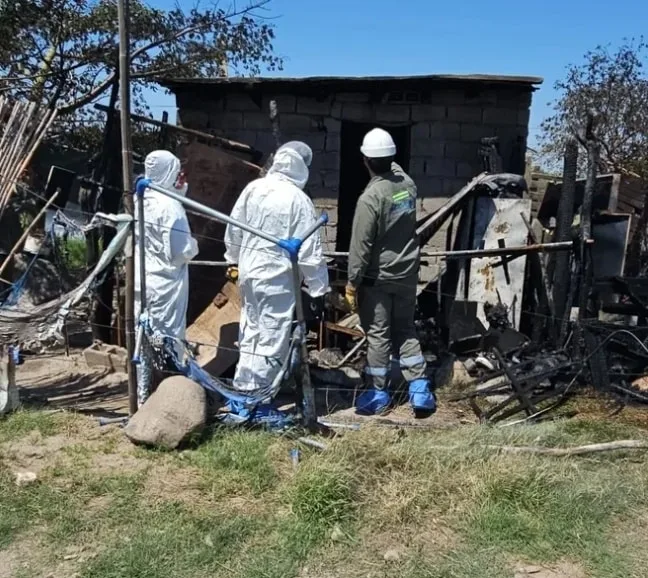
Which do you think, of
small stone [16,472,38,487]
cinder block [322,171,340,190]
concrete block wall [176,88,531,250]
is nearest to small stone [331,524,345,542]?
small stone [16,472,38,487]

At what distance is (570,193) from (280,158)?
9.30ft

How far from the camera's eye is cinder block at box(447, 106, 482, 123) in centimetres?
814

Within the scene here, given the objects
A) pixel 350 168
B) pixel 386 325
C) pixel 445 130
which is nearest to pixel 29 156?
pixel 386 325

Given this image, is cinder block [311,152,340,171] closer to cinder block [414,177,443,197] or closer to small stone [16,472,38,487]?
cinder block [414,177,443,197]

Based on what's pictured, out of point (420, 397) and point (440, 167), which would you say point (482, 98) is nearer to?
point (440, 167)

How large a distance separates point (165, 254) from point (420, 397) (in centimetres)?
205

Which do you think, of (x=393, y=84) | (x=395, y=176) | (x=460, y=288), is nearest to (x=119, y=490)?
(x=395, y=176)

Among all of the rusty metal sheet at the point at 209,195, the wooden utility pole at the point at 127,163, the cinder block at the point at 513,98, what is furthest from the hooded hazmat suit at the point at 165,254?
the cinder block at the point at 513,98

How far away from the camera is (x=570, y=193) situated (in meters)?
6.38

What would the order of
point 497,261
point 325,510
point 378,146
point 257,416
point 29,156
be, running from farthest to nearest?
point 497,261 → point 378,146 → point 29,156 → point 257,416 → point 325,510

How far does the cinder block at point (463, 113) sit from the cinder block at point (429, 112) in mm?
88

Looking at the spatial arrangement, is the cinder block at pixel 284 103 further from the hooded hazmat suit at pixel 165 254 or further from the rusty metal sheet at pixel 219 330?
the hooded hazmat suit at pixel 165 254

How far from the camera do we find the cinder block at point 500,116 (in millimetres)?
8188

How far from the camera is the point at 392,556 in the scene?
3.23 metres
